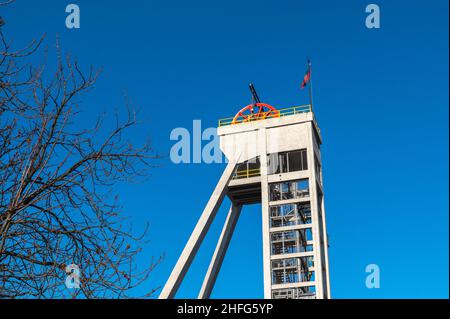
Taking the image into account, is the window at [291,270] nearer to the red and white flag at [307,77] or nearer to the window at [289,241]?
the window at [289,241]

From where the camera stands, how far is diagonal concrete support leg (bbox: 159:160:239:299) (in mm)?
32812

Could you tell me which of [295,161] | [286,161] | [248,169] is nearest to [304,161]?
[295,161]

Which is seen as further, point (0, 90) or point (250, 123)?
point (250, 123)

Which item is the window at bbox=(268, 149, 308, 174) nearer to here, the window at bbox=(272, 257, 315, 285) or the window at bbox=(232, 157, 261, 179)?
the window at bbox=(232, 157, 261, 179)

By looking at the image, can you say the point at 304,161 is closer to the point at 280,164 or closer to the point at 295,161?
the point at 295,161

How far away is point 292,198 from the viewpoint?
125 feet

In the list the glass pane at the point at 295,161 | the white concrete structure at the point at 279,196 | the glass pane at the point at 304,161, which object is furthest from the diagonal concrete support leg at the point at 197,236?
the glass pane at the point at 304,161

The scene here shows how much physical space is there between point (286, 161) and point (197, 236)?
800cm

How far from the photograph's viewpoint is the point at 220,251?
1576 inches

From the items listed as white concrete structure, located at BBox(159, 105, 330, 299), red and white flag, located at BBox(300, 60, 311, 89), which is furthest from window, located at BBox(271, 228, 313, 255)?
red and white flag, located at BBox(300, 60, 311, 89)
